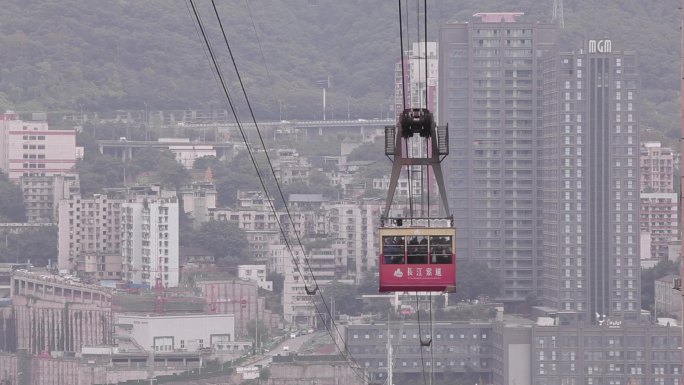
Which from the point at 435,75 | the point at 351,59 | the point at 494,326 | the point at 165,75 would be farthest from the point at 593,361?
the point at 351,59

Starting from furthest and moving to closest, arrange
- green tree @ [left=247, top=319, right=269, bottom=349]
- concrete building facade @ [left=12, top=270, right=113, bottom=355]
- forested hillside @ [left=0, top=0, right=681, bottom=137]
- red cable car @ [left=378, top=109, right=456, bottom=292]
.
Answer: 1. forested hillside @ [left=0, top=0, right=681, bottom=137]
2. concrete building facade @ [left=12, top=270, right=113, bottom=355]
3. green tree @ [left=247, top=319, right=269, bottom=349]
4. red cable car @ [left=378, top=109, right=456, bottom=292]

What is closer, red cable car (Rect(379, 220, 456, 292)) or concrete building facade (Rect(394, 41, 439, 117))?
red cable car (Rect(379, 220, 456, 292))

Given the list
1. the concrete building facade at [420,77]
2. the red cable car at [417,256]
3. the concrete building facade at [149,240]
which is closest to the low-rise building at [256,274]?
the concrete building facade at [149,240]

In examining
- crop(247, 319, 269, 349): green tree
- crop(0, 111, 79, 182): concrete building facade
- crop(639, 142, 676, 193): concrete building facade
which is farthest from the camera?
crop(0, 111, 79, 182): concrete building facade

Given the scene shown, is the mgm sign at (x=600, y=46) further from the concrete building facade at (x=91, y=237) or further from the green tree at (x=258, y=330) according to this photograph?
the concrete building facade at (x=91, y=237)

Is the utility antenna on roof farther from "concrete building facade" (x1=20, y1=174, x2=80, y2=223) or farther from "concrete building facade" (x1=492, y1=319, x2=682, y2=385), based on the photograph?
"concrete building facade" (x1=492, y1=319, x2=682, y2=385)

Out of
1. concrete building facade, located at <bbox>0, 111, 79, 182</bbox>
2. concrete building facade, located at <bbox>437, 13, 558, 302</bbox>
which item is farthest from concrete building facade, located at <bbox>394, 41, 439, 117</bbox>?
concrete building facade, located at <bbox>0, 111, 79, 182</bbox>

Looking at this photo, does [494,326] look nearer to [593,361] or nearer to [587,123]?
A: [593,361]
